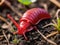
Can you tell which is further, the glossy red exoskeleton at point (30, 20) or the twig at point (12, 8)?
the twig at point (12, 8)

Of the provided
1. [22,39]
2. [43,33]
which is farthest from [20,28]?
[43,33]

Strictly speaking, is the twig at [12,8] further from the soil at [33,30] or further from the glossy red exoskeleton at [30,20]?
the glossy red exoskeleton at [30,20]

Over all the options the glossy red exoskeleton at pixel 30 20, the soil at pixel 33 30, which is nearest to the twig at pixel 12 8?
the soil at pixel 33 30

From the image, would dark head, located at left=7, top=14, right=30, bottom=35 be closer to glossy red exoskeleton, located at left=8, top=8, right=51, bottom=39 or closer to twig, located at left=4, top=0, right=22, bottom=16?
glossy red exoskeleton, located at left=8, top=8, right=51, bottom=39

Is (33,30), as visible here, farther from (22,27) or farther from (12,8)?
(12,8)

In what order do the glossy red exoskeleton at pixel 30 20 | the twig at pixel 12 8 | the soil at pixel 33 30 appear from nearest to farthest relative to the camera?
the soil at pixel 33 30 → the glossy red exoskeleton at pixel 30 20 → the twig at pixel 12 8

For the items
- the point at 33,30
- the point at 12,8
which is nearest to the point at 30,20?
the point at 33,30

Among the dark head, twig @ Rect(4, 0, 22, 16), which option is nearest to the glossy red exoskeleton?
the dark head

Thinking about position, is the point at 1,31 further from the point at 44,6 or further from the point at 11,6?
the point at 44,6
